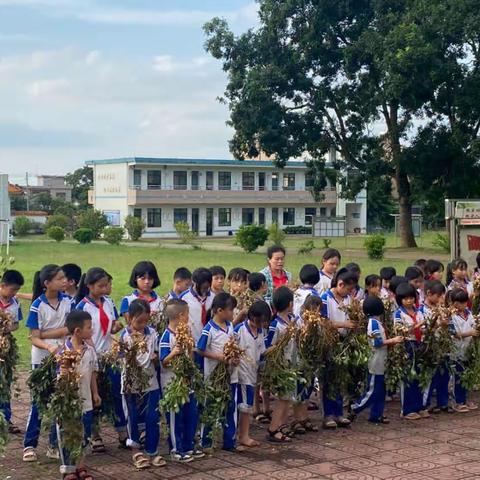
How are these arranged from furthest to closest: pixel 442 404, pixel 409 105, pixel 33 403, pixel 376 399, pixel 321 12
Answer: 1. pixel 321 12
2. pixel 409 105
3. pixel 442 404
4. pixel 376 399
5. pixel 33 403

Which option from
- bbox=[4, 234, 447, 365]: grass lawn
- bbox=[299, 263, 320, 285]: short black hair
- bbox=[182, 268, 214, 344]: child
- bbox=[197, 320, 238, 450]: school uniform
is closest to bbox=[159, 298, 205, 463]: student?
bbox=[197, 320, 238, 450]: school uniform

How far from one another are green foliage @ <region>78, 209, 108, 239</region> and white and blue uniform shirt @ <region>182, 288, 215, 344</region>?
4228 cm

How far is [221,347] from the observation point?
20.5ft

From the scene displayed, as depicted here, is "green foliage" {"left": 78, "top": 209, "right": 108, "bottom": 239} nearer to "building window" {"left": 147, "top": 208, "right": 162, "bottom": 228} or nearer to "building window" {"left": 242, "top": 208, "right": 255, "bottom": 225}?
"building window" {"left": 147, "top": 208, "right": 162, "bottom": 228}

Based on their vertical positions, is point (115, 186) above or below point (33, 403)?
above

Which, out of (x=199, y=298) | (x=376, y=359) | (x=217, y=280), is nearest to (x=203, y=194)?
(x=217, y=280)

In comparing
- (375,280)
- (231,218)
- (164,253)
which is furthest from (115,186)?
(375,280)

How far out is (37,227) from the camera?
203ft

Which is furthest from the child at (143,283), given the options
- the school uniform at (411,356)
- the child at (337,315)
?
the school uniform at (411,356)

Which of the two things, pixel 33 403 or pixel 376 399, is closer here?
pixel 33 403

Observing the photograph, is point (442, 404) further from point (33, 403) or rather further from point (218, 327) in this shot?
point (33, 403)

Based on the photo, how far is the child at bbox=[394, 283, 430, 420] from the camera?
7363mm

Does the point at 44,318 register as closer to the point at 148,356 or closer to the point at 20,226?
the point at 148,356

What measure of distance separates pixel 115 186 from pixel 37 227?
7045mm
